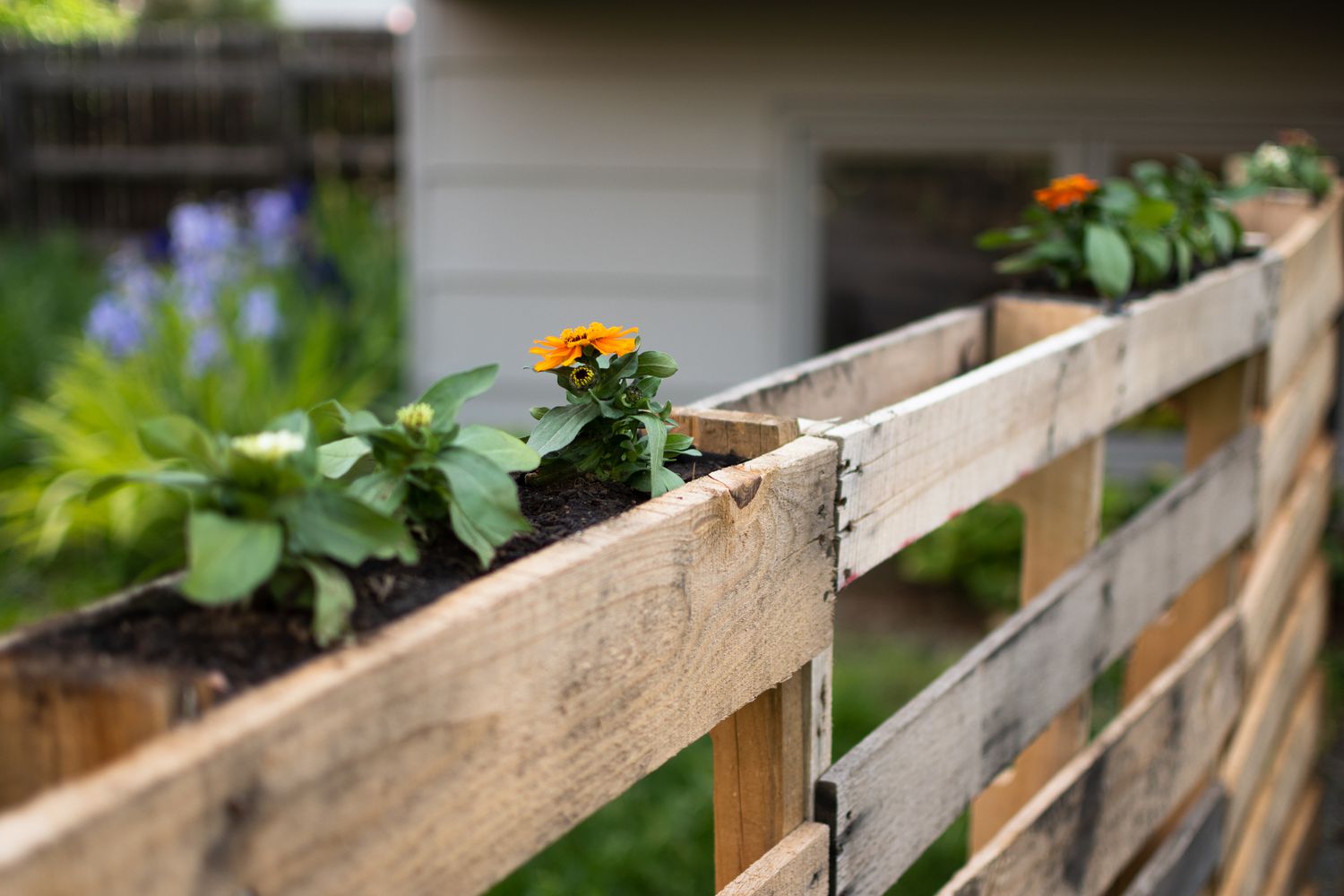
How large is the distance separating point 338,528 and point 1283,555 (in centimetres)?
234

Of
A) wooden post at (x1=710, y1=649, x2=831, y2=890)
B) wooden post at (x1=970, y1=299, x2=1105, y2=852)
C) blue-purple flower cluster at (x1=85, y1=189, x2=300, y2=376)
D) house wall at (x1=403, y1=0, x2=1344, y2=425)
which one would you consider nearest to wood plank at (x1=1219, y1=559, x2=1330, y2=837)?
wooden post at (x1=970, y1=299, x2=1105, y2=852)

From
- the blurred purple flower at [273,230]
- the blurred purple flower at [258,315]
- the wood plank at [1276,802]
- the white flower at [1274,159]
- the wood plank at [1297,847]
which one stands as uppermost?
the white flower at [1274,159]

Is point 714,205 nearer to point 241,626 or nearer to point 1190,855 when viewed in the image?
point 1190,855

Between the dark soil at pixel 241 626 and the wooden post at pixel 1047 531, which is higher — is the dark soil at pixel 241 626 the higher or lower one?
the higher one

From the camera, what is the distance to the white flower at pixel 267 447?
691 mm

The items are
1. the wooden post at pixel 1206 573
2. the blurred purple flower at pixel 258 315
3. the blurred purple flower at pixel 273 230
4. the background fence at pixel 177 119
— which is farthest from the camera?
the background fence at pixel 177 119

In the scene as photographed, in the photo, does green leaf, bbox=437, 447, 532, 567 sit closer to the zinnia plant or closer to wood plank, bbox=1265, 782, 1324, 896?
the zinnia plant

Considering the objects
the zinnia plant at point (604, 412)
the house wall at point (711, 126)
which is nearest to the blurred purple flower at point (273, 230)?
the house wall at point (711, 126)

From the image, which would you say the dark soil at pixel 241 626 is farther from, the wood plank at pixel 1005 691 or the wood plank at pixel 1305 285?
the wood plank at pixel 1305 285

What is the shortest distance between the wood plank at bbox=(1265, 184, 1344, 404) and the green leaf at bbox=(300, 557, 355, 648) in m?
1.91

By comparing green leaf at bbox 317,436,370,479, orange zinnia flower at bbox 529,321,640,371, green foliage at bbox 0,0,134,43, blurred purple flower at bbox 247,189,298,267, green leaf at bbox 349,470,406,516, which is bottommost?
blurred purple flower at bbox 247,189,298,267

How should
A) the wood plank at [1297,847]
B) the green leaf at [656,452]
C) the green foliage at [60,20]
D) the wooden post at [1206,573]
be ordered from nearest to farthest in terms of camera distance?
the green leaf at [656,452]
the green foliage at [60,20]
the wooden post at [1206,573]
the wood plank at [1297,847]

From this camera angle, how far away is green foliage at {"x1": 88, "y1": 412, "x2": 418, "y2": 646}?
0.66 meters

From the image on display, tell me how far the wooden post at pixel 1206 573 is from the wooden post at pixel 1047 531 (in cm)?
54
